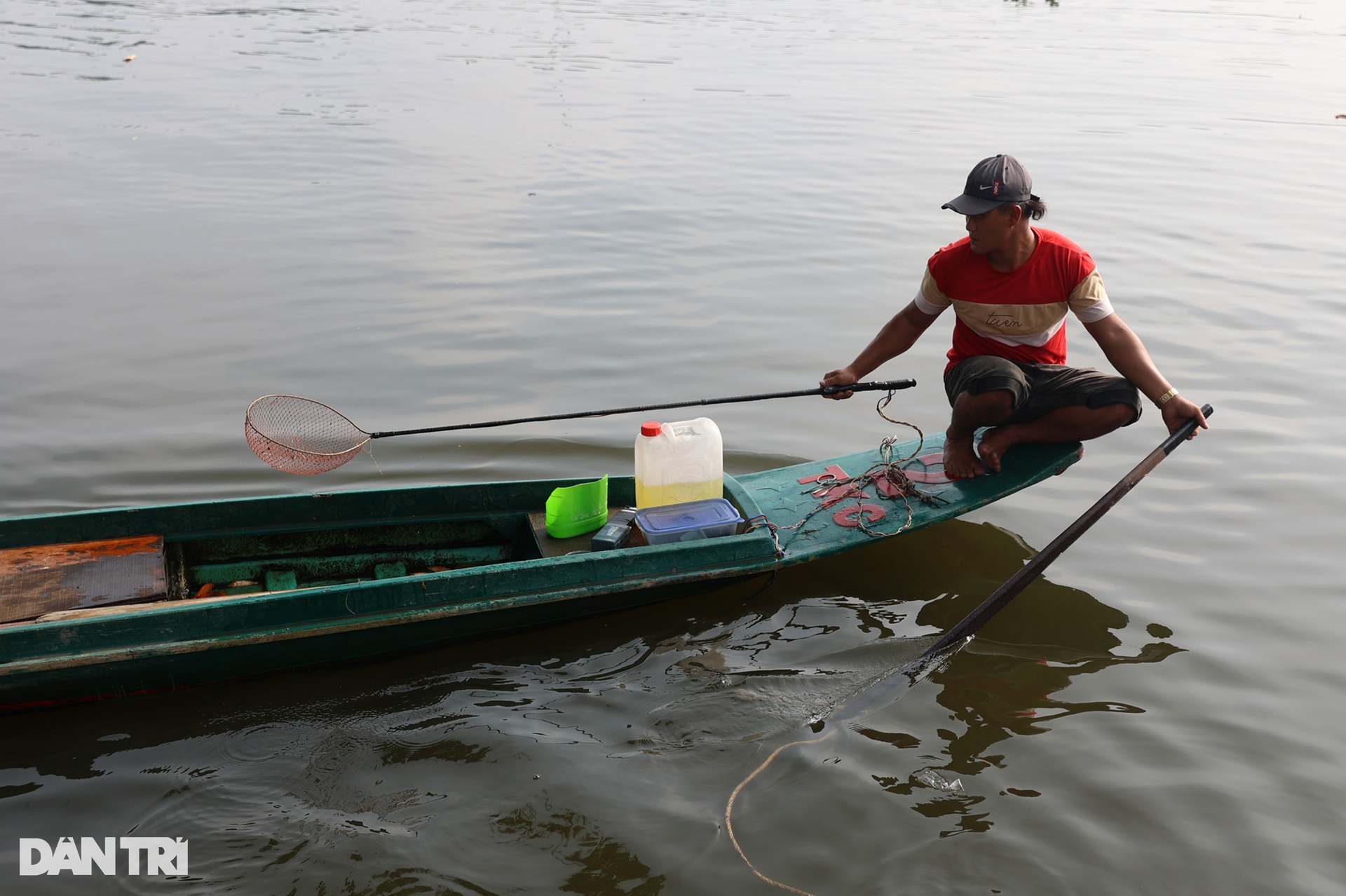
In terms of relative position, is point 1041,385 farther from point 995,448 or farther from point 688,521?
point 688,521

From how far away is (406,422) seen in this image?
290 inches

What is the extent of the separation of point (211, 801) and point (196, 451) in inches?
140

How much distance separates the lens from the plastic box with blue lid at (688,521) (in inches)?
194

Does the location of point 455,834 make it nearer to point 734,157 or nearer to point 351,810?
point 351,810

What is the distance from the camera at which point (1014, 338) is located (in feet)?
17.7

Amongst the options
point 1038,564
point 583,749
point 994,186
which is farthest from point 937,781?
point 994,186

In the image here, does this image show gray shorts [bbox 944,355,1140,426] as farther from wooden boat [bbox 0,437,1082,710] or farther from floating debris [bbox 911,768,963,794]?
floating debris [bbox 911,768,963,794]

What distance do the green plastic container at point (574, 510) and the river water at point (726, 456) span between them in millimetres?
489

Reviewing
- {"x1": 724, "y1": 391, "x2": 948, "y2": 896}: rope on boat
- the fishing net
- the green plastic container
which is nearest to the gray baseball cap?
{"x1": 724, "y1": 391, "x2": 948, "y2": 896}: rope on boat

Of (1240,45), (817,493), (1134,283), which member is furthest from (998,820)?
(1240,45)

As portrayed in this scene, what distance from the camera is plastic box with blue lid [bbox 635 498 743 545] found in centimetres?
492

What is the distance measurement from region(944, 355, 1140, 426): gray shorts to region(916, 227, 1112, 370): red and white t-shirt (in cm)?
11

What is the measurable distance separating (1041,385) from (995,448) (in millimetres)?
415

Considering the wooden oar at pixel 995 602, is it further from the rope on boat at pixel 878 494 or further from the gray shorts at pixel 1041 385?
the rope on boat at pixel 878 494
